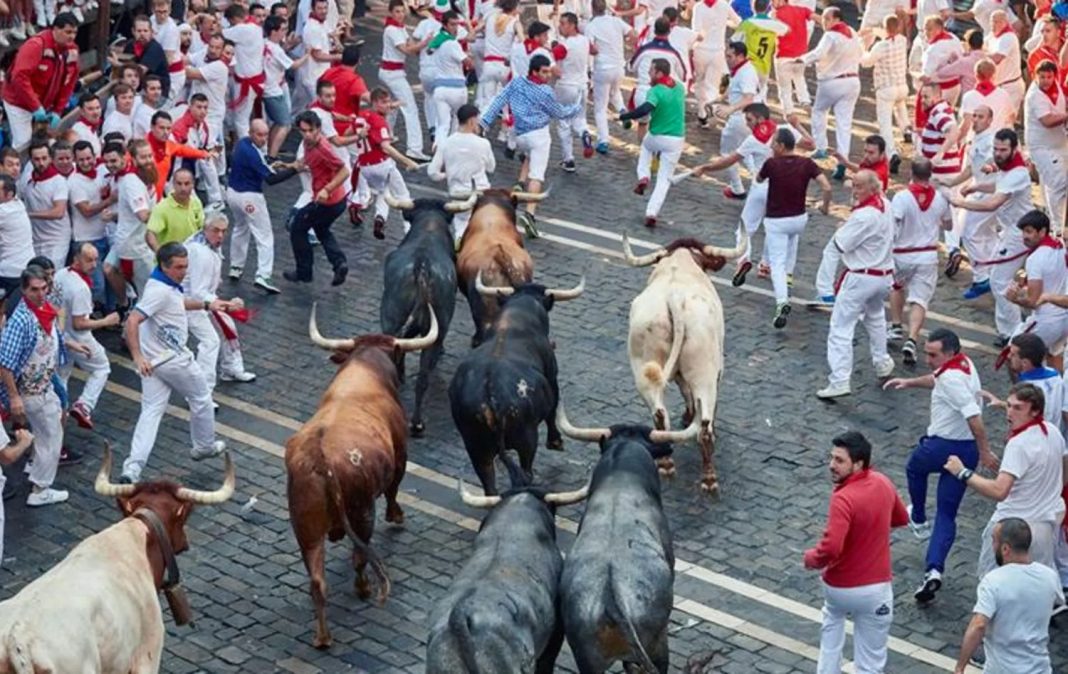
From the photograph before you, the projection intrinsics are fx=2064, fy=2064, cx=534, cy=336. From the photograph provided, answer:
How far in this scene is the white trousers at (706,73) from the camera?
29.2 meters

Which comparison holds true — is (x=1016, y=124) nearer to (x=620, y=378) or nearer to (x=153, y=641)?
(x=620, y=378)

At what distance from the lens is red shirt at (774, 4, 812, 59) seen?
2883cm

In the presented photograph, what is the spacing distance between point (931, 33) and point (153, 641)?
16.5m

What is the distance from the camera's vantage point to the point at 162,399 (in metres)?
18.4

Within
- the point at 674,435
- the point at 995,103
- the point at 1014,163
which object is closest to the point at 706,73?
the point at 995,103

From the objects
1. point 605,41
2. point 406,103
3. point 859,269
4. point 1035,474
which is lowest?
point 406,103

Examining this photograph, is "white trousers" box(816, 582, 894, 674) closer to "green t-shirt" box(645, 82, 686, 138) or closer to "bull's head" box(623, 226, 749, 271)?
"bull's head" box(623, 226, 749, 271)

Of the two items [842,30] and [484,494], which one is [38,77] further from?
[842,30]

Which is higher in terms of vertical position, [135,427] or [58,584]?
[58,584]

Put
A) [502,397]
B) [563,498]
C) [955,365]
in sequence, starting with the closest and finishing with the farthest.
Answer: [563,498] → [955,365] → [502,397]

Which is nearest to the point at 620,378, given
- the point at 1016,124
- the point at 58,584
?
the point at 58,584

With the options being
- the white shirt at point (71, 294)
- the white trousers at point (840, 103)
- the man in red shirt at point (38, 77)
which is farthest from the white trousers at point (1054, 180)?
the white shirt at point (71, 294)

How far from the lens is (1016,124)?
96.0 feet

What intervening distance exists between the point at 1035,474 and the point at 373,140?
10391 millimetres
